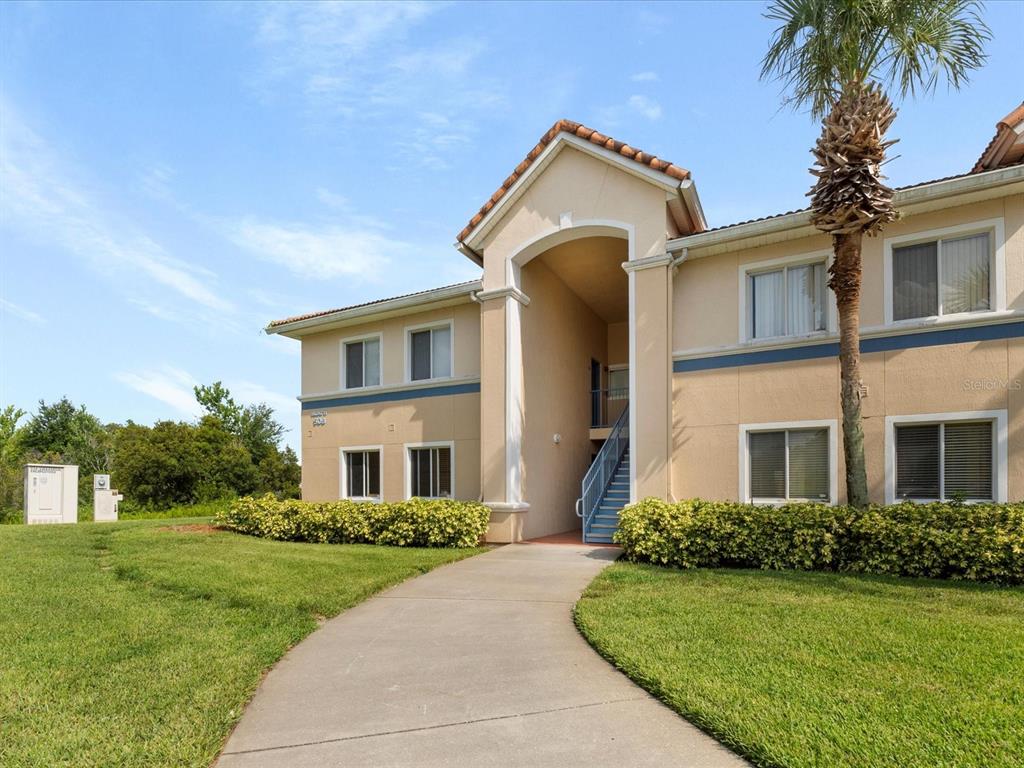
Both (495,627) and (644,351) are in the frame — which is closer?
(495,627)

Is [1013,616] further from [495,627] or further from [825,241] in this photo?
[825,241]

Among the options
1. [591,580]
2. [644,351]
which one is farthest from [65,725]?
[644,351]

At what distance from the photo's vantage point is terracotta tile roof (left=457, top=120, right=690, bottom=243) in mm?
12553

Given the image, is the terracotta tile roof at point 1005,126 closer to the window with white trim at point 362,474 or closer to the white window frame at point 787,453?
the white window frame at point 787,453

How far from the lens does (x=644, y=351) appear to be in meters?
12.7

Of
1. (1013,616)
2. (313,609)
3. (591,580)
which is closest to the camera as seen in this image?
(1013,616)

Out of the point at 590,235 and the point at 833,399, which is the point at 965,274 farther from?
the point at 590,235

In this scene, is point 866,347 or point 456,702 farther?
point 866,347

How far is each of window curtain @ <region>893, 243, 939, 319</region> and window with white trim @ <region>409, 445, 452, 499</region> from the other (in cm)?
981

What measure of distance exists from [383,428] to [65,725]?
12.7 m

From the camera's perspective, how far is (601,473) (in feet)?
49.3

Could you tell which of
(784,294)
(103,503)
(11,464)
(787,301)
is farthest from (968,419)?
(11,464)

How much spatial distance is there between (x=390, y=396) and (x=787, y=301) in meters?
9.66

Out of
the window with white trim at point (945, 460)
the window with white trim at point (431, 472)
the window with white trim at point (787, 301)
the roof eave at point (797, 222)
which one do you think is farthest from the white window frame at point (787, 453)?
the window with white trim at point (431, 472)
